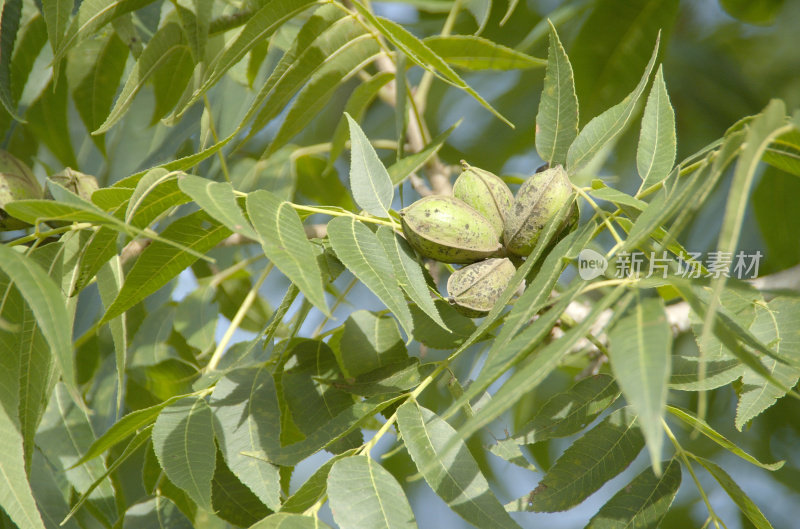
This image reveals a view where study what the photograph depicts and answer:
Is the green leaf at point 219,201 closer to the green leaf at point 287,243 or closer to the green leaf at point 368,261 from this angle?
the green leaf at point 287,243

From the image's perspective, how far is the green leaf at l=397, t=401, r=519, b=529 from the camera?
946mm

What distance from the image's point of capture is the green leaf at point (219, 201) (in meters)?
0.88

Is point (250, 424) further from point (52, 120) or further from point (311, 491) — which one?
point (52, 120)

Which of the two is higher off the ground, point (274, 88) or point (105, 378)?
point (274, 88)

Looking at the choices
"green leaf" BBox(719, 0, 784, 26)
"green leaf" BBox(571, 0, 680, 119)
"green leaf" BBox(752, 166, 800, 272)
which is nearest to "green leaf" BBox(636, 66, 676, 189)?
"green leaf" BBox(571, 0, 680, 119)

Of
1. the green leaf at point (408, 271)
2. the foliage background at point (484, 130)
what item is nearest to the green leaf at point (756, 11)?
the foliage background at point (484, 130)

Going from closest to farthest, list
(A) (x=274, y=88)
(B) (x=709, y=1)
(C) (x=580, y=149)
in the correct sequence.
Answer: (C) (x=580, y=149)
(A) (x=274, y=88)
(B) (x=709, y=1)

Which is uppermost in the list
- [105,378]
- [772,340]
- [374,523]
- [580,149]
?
[580,149]

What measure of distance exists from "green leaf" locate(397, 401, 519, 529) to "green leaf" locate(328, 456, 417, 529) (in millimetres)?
50

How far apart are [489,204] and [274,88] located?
17.5 inches

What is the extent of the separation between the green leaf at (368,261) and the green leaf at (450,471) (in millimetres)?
161

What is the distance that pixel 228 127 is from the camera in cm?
188

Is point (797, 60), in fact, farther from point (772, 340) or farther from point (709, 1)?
point (772, 340)

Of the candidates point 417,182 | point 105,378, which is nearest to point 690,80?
point 417,182
